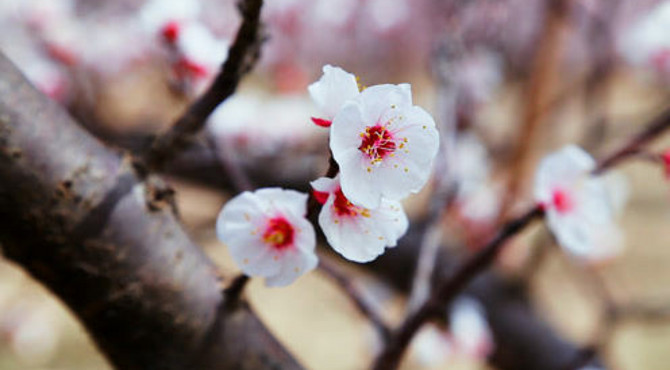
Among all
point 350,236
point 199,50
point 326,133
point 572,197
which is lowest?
point 350,236

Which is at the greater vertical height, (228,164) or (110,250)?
(228,164)

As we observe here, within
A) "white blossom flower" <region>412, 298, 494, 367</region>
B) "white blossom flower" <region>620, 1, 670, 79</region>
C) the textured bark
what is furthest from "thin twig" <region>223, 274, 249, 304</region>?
"white blossom flower" <region>620, 1, 670, 79</region>

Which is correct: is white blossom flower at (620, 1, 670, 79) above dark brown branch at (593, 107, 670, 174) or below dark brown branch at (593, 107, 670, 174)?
above

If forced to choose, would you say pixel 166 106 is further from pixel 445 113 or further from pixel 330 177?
pixel 330 177

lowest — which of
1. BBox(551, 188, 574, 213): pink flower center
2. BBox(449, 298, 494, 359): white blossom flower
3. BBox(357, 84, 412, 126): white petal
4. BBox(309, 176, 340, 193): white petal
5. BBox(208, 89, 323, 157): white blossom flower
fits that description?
BBox(309, 176, 340, 193): white petal

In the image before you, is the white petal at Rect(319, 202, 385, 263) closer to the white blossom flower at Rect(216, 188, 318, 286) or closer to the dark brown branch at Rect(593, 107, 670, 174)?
the white blossom flower at Rect(216, 188, 318, 286)

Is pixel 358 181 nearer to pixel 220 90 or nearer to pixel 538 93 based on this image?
pixel 220 90

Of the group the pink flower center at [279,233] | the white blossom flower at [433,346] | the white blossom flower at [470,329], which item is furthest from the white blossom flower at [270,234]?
the white blossom flower at [433,346]

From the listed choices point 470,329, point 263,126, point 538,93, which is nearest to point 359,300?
point 470,329
